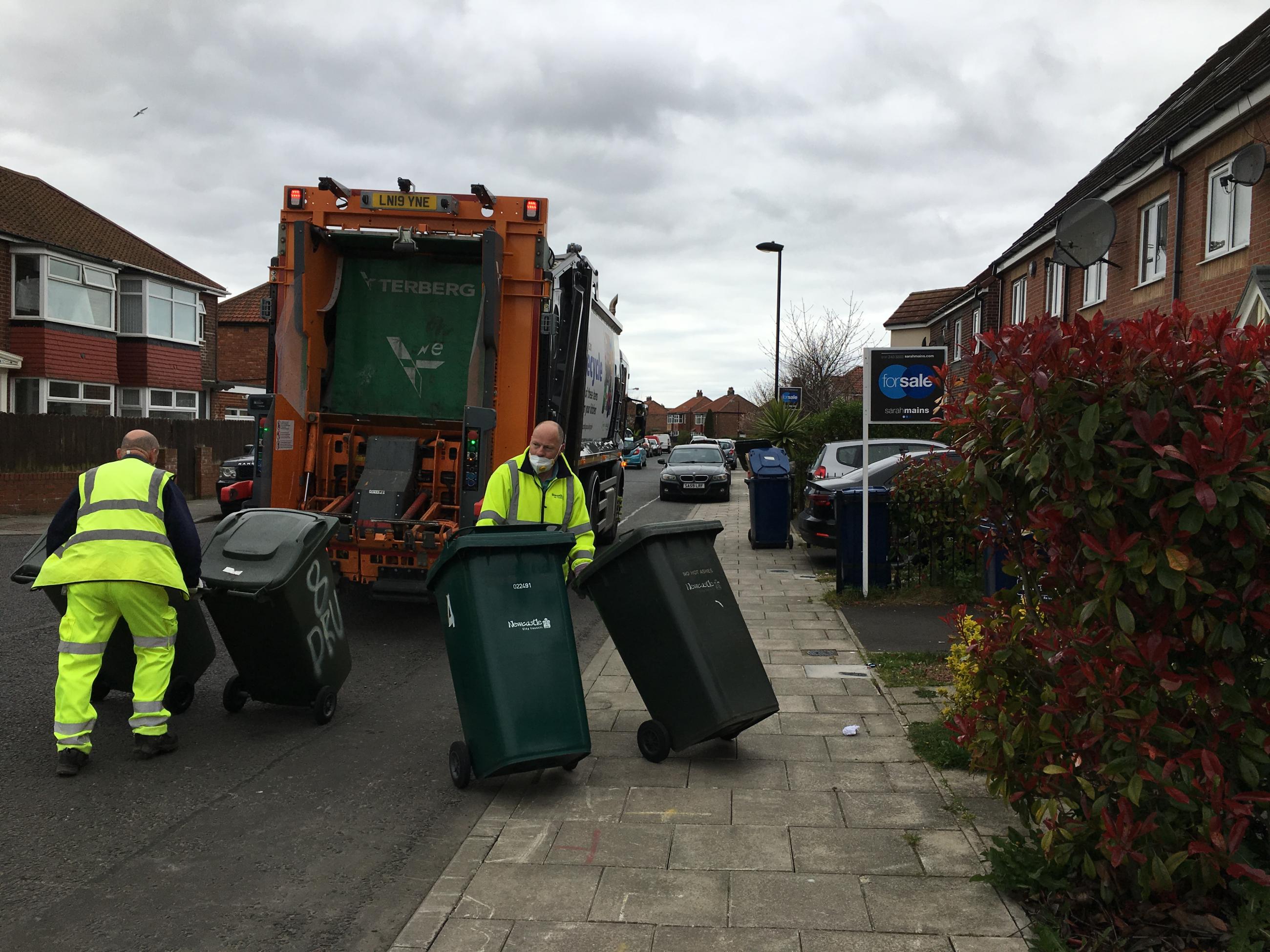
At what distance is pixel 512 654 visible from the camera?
4.39 metres

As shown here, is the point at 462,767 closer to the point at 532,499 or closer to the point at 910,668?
the point at 532,499

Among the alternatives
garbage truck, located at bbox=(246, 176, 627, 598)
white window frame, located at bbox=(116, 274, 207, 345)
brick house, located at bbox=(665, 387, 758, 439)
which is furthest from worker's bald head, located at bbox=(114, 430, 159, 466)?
brick house, located at bbox=(665, 387, 758, 439)

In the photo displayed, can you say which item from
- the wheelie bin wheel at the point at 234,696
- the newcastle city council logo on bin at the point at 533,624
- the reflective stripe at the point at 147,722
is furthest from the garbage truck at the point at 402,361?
the newcastle city council logo on bin at the point at 533,624

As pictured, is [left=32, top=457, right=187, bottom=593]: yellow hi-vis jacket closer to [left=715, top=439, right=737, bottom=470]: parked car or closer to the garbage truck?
the garbage truck

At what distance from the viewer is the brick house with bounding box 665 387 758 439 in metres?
132

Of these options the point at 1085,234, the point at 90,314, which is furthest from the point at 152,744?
the point at 90,314

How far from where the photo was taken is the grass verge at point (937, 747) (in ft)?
15.4

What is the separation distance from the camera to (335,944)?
10.5ft

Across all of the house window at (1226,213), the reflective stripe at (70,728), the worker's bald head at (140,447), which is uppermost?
the house window at (1226,213)

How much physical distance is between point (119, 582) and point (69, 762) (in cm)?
84

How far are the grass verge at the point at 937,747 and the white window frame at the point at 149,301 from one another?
2639cm

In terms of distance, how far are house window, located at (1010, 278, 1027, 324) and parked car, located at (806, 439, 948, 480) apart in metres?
9.91

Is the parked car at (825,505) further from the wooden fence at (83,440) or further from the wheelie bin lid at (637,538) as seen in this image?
the wooden fence at (83,440)

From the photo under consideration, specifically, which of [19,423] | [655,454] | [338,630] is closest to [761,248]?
[19,423]
